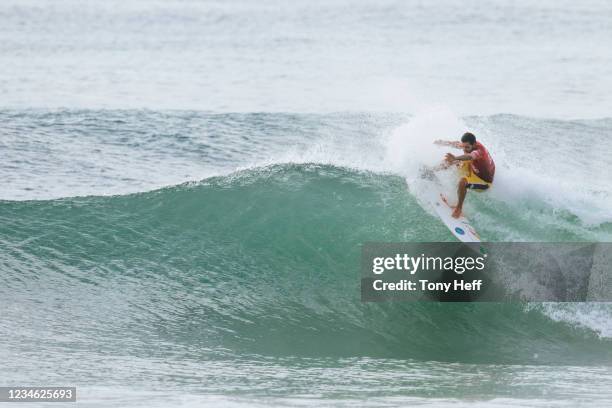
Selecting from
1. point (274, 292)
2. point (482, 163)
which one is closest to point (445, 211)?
point (482, 163)

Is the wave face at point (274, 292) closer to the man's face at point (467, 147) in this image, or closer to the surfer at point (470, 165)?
the surfer at point (470, 165)

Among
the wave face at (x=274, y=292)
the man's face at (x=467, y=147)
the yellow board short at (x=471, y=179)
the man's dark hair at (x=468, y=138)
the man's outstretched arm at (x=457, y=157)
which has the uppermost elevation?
the man's dark hair at (x=468, y=138)

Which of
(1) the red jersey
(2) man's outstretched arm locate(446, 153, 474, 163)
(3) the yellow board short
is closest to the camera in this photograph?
(2) man's outstretched arm locate(446, 153, 474, 163)

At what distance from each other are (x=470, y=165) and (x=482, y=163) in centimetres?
17

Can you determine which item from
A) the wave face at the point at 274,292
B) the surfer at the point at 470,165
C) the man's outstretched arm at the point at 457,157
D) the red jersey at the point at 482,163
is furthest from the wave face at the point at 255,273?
the man's outstretched arm at the point at 457,157

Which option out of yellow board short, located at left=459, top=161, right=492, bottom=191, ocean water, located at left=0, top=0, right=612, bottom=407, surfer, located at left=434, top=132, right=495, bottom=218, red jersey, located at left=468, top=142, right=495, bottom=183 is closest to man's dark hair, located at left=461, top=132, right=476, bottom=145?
surfer, located at left=434, top=132, right=495, bottom=218

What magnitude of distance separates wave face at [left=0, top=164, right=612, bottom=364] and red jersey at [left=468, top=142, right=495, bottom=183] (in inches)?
40.5

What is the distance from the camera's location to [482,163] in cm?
1088

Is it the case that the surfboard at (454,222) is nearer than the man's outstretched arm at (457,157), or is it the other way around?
the man's outstretched arm at (457,157)

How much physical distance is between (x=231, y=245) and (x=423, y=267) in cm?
275

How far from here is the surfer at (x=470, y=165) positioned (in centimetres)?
1075

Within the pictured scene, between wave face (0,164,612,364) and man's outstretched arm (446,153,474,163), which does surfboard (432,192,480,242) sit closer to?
wave face (0,164,612,364)

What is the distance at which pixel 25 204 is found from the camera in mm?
13312

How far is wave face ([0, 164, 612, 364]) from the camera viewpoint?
10.1 m
